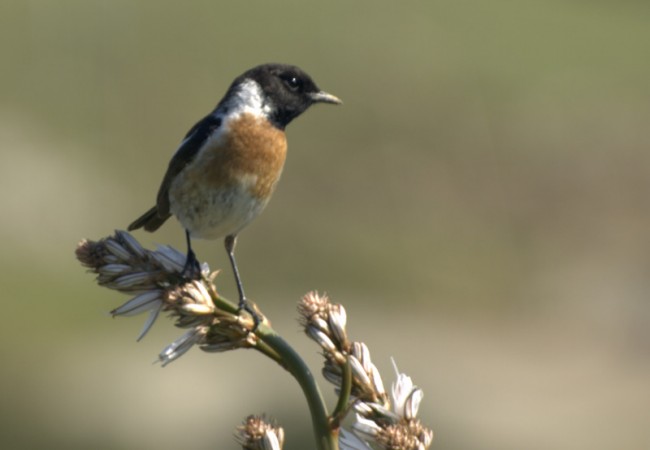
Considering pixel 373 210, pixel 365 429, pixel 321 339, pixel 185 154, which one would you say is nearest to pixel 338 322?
pixel 321 339

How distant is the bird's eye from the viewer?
5.64m

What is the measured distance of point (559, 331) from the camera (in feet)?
84.8

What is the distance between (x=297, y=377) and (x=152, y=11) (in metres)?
28.6

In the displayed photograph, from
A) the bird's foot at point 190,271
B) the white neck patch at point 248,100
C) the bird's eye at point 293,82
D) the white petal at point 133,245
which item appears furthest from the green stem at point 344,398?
the bird's eye at point 293,82

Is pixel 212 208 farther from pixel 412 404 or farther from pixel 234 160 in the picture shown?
pixel 412 404

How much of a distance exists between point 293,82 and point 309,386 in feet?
9.78

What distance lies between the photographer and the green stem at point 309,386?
9.14 ft

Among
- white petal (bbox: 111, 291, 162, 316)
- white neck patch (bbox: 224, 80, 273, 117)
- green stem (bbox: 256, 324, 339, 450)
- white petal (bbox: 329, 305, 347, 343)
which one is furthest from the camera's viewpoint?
white neck patch (bbox: 224, 80, 273, 117)

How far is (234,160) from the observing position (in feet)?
17.6

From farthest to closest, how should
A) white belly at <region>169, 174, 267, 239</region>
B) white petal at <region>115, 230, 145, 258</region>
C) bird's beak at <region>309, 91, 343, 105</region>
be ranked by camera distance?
1. bird's beak at <region>309, 91, 343, 105</region>
2. white belly at <region>169, 174, 267, 239</region>
3. white petal at <region>115, 230, 145, 258</region>

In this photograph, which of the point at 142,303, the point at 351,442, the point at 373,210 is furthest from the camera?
the point at 373,210

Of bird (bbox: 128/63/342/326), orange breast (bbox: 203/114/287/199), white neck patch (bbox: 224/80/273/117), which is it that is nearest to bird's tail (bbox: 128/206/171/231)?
bird (bbox: 128/63/342/326)

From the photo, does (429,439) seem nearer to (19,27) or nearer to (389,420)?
(389,420)

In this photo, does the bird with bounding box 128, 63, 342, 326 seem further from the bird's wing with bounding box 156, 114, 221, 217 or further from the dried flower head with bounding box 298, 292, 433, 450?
the dried flower head with bounding box 298, 292, 433, 450
